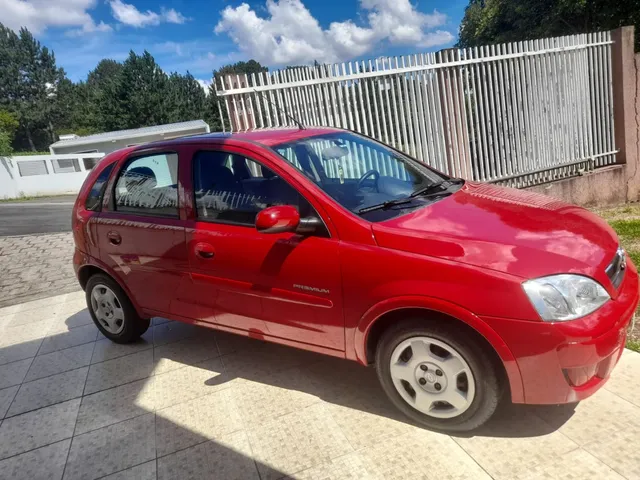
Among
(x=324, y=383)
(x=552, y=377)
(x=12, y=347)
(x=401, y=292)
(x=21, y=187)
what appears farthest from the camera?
(x=21, y=187)

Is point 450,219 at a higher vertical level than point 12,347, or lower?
higher

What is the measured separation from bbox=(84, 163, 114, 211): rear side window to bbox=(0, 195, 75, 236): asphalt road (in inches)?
366

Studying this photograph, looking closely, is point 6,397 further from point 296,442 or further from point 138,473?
point 296,442

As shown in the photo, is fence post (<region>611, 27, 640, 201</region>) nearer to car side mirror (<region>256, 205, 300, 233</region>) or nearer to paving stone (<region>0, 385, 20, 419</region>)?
car side mirror (<region>256, 205, 300, 233</region>)

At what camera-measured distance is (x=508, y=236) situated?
2447 mm

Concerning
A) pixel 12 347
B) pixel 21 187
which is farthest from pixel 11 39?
pixel 12 347

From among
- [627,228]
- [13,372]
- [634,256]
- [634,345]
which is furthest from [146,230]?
[627,228]

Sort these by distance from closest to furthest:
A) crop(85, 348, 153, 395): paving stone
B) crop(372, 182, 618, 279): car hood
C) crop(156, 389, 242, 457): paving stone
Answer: crop(372, 182, 618, 279): car hood, crop(156, 389, 242, 457): paving stone, crop(85, 348, 153, 395): paving stone

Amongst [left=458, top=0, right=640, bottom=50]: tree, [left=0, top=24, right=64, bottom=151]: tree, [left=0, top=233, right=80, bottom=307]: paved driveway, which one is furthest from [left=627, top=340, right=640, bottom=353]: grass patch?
[left=0, top=24, right=64, bottom=151]: tree

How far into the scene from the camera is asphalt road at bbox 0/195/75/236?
513 inches

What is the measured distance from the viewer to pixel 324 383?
3369 mm

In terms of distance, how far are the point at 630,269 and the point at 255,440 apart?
8.04 ft

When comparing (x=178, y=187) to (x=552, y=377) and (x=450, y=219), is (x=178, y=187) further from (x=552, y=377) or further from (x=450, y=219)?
(x=552, y=377)

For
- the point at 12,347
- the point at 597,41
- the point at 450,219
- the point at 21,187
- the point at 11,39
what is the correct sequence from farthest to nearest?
1. the point at 11,39
2. the point at 21,187
3. the point at 597,41
4. the point at 12,347
5. the point at 450,219
